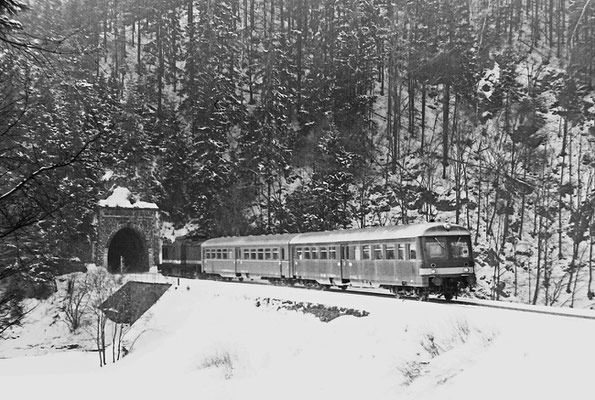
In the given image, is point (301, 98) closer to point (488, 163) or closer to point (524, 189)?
point (488, 163)

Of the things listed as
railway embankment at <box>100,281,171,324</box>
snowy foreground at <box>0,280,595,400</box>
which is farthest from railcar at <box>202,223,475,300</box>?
railway embankment at <box>100,281,171,324</box>

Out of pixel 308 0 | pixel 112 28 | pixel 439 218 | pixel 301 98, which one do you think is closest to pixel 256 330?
pixel 439 218

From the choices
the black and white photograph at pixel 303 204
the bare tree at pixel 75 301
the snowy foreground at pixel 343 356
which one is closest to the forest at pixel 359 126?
the black and white photograph at pixel 303 204

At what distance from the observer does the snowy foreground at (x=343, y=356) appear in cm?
961

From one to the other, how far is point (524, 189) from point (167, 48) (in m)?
45.6

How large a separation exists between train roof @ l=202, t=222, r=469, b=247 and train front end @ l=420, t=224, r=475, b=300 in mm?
46

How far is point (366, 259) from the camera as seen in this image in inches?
934

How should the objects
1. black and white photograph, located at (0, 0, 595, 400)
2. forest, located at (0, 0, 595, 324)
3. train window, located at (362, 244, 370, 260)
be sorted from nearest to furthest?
black and white photograph, located at (0, 0, 595, 400), train window, located at (362, 244, 370, 260), forest, located at (0, 0, 595, 324)

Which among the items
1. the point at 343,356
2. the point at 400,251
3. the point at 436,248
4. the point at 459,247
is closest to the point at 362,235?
the point at 400,251

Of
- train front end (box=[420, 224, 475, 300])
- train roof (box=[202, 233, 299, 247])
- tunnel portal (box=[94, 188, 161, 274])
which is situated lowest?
train front end (box=[420, 224, 475, 300])

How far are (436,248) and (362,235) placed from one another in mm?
4400

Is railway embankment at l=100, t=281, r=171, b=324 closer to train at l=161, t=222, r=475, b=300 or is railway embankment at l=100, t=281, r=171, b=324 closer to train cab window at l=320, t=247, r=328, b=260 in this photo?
train at l=161, t=222, r=475, b=300

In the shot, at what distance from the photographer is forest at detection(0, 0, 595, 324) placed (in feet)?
149

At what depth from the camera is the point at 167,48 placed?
72.2 meters
